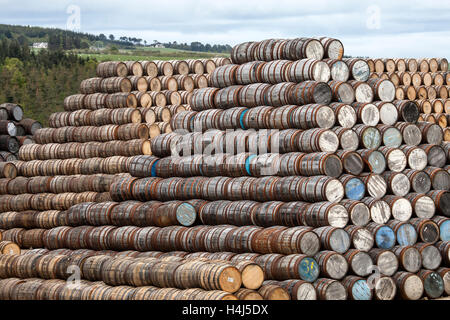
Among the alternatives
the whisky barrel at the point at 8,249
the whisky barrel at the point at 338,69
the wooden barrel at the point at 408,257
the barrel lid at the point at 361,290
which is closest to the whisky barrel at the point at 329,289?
the barrel lid at the point at 361,290

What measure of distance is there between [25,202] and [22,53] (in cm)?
6925

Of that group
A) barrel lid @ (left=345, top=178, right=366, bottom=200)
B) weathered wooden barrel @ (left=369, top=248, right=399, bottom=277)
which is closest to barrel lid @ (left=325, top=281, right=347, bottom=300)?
weathered wooden barrel @ (left=369, top=248, right=399, bottom=277)

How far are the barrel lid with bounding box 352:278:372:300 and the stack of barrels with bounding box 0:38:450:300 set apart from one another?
0.04m

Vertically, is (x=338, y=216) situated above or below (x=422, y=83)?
below

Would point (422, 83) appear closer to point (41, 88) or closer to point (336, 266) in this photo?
point (336, 266)

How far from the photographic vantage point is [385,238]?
1783 centimetres

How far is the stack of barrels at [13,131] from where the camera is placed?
102 feet

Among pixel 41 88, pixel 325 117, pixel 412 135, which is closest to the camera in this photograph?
pixel 325 117

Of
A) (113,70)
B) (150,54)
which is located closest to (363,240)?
(113,70)

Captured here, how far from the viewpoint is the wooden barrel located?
17.8 metres

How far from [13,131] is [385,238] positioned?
18.3 meters

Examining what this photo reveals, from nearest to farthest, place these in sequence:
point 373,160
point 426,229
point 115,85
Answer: point 426,229
point 373,160
point 115,85
